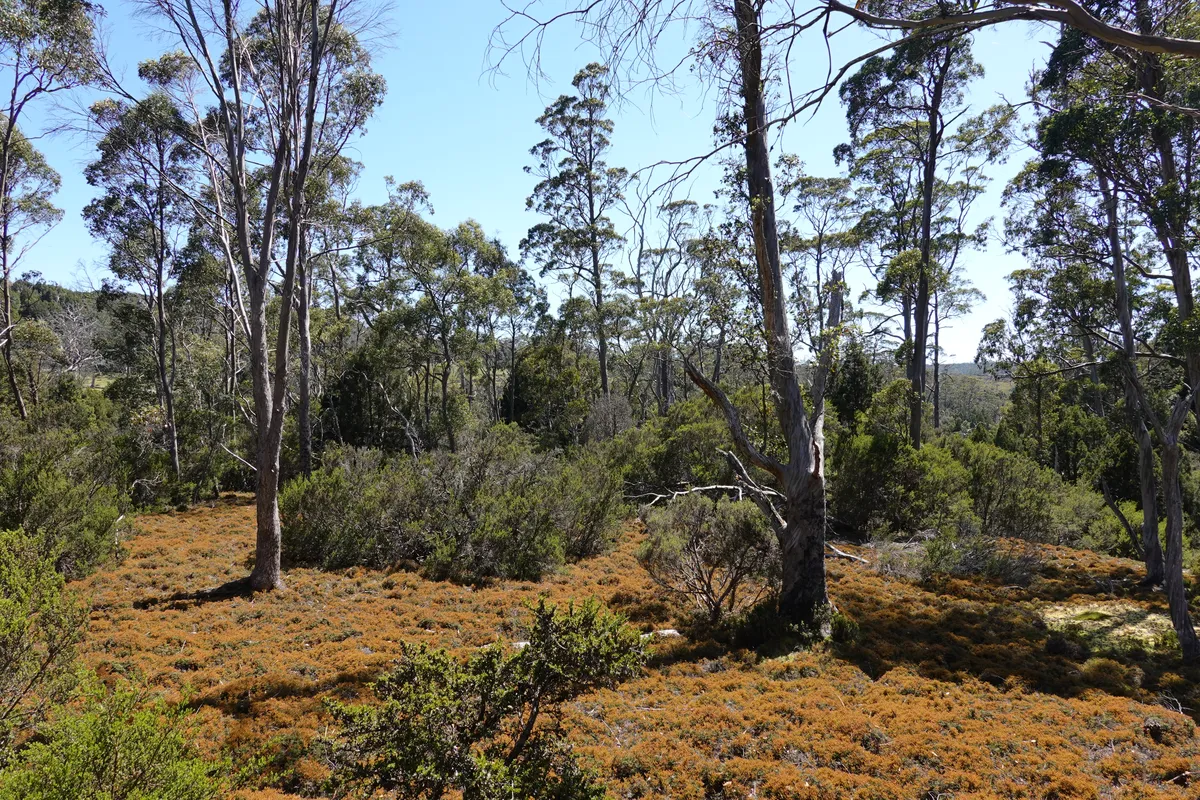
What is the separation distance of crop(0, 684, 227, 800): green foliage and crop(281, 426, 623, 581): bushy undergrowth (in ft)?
22.2

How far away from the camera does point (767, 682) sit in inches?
217

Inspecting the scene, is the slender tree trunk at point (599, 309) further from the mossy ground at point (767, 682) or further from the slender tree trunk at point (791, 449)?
the slender tree trunk at point (791, 449)

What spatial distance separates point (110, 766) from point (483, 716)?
156 cm

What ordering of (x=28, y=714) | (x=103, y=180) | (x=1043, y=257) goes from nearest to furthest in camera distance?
1. (x=28, y=714)
2. (x=1043, y=257)
3. (x=103, y=180)

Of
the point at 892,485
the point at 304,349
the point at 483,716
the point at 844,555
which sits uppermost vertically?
the point at 304,349

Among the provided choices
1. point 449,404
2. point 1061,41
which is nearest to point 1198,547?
point 1061,41

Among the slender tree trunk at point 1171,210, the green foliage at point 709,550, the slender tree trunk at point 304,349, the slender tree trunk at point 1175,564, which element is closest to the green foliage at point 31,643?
the green foliage at point 709,550

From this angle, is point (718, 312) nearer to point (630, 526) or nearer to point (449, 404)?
point (630, 526)

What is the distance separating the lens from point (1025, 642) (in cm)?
700

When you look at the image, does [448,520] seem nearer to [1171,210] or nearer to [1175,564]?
[1175,564]

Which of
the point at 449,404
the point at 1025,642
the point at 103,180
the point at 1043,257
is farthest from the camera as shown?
the point at 449,404

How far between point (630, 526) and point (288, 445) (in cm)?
1083

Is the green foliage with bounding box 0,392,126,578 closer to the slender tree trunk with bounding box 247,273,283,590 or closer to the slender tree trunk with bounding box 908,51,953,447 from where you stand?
the slender tree trunk with bounding box 247,273,283,590

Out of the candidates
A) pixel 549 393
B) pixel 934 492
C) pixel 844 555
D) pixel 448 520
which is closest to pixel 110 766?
pixel 448 520
